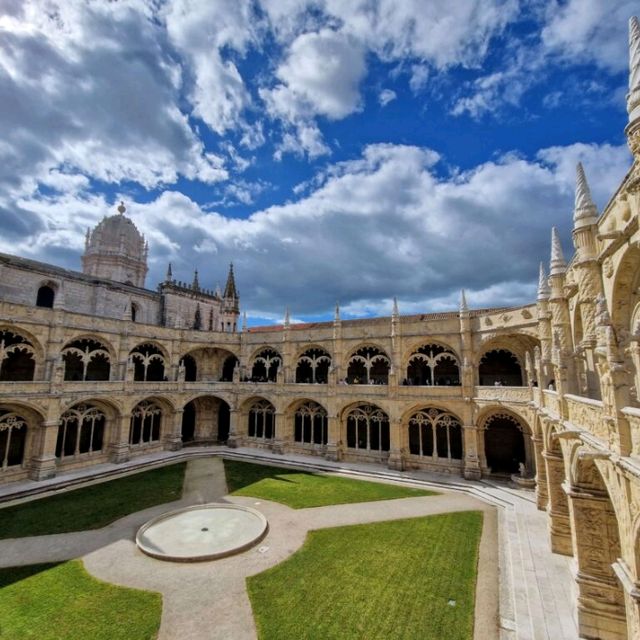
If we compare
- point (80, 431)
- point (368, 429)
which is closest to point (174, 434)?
point (80, 431)

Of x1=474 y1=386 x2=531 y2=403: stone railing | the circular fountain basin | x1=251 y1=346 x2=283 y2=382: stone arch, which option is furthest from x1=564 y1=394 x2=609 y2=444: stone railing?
x1=251 y1=346 x2=283 y2=382: stone arch

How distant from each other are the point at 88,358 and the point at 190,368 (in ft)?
34.1

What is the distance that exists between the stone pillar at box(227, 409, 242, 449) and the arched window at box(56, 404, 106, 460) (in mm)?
10090

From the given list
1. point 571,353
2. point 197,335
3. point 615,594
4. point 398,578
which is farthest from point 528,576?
point 197,335

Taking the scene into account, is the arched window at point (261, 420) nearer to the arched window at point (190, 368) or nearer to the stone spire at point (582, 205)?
the arched window at point (190, 368)

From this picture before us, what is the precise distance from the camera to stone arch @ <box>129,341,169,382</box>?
2966cm

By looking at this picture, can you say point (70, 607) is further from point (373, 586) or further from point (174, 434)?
point (174, 434)

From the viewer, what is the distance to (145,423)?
29656 mm

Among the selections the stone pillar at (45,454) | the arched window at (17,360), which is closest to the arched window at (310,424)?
the stone pillar at (45,454)

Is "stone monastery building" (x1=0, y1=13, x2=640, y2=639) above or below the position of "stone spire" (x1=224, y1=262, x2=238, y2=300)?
below

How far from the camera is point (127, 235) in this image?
1548 inches

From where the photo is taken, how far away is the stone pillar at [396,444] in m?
25.0

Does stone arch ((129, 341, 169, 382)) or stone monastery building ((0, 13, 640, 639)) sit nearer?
stone monastery building ((0, 13, 640, 639))

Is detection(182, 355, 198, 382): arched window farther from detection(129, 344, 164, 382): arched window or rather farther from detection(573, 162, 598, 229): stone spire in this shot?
detection(573, 162, 598, 229): stone spire
